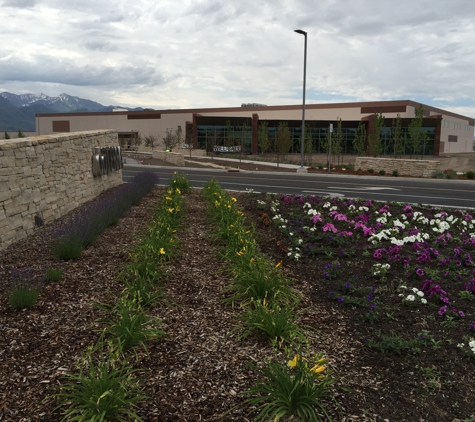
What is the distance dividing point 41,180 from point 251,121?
46144mm

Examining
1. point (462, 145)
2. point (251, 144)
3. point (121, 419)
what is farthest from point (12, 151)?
point (462, 145)

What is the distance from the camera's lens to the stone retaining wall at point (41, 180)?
7395mm

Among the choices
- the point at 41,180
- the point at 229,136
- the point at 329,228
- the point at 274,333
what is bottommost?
the point at 274,333

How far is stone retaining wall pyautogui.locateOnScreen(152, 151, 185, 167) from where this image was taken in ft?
110

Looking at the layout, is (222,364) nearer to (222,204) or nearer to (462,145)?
(222,204)

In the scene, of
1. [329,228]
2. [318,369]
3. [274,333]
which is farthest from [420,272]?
[318,369]

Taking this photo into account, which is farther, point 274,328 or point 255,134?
point 255,134

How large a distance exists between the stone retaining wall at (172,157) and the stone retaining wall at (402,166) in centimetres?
1253

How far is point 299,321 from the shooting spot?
15.4ft

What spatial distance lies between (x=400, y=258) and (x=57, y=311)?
4573mm

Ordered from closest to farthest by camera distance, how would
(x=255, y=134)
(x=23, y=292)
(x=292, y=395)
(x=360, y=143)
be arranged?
1. (x=292, y=395)
2. (x=23, y=292)
3. (x=360, y=143)
4. (x=255, y=134)

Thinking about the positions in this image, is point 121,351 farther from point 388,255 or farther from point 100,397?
point 388,255

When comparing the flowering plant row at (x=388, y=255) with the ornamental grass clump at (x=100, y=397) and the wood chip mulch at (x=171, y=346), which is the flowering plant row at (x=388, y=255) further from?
the ornamental grass clump at (x=100, y=397)

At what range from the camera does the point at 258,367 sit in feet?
12.0
